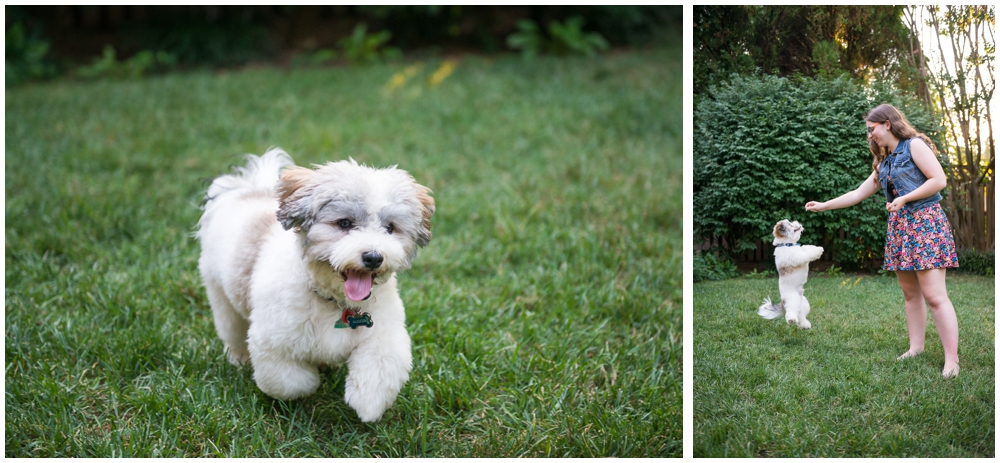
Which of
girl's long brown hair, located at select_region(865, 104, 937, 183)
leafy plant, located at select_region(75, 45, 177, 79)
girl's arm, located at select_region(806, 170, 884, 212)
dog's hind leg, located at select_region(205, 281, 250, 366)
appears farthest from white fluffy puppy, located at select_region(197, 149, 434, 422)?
leafy plant, located at select_region(75, 45, 177, 79)

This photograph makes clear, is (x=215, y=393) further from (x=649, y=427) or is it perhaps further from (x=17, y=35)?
(x=17, y=35)

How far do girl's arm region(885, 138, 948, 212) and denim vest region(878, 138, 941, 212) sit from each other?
1 centimetres

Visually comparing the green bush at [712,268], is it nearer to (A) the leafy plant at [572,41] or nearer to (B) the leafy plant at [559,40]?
(B) the leafy plant at [559,40]

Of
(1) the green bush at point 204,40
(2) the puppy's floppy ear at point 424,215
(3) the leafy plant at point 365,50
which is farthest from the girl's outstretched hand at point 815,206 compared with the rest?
(1) the green bush at point 204,40

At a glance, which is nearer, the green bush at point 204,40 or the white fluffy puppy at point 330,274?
the white fluffy puppy at point 330,274

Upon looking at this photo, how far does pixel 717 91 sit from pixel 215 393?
2.37m

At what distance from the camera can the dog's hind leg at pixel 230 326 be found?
11.2ft

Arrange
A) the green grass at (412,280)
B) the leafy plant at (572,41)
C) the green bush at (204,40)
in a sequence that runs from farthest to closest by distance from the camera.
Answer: the green bush at (204,40), the leafy plant at (572,41), the green grass at (412,280)

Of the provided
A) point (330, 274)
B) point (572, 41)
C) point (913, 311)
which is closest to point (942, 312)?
point (913, 311)

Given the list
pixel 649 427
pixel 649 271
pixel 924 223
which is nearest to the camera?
pixel 924 223

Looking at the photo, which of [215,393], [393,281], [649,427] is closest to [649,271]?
[649,427]

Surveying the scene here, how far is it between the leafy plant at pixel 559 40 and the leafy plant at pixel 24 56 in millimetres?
7688

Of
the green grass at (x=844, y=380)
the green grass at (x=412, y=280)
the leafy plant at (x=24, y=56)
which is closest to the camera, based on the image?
the green grass at (x=844, y=380)

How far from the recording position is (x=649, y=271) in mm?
4500
